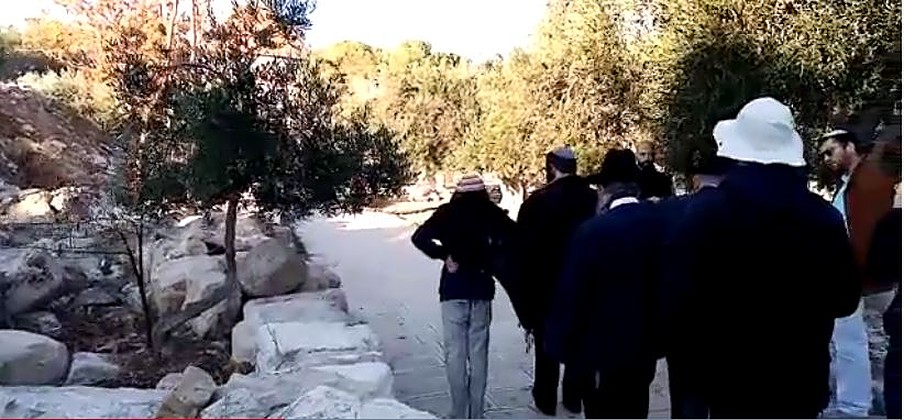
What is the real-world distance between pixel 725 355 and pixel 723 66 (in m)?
4.26

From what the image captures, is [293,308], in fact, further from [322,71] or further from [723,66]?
[723,66]

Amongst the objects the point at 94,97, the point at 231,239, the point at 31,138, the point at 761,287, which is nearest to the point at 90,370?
the point at 231,239

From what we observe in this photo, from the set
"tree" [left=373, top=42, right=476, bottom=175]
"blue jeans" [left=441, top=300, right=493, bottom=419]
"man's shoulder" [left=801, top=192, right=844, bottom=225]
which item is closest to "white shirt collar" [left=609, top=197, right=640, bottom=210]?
"man's shoulder" [left=801, top=192, right=844, bottom=225]

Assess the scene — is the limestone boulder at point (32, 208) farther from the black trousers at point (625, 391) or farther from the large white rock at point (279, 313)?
the black trousers at point (625, 391)

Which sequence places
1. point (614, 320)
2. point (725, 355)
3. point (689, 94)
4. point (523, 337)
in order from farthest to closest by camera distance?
point (523, 337)
point (689, 94)
point (614, 320)
point (725, 355)

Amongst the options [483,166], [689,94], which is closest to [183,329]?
[689,94]

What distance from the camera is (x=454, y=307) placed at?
491 cm

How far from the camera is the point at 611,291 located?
3617mm

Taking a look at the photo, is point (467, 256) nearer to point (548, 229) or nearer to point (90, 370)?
point (548, 229)

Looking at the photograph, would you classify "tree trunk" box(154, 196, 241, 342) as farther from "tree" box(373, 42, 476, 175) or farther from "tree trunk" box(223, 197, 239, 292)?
"tree" box(373, 42, 476, 175)

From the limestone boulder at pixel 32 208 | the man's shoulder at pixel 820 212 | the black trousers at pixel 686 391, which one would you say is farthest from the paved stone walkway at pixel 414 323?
the limestone boulder at pixel 32 208

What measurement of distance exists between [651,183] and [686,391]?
5.54 ft

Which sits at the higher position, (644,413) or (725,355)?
(725,355)

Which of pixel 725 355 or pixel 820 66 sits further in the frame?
pixel 820 66
